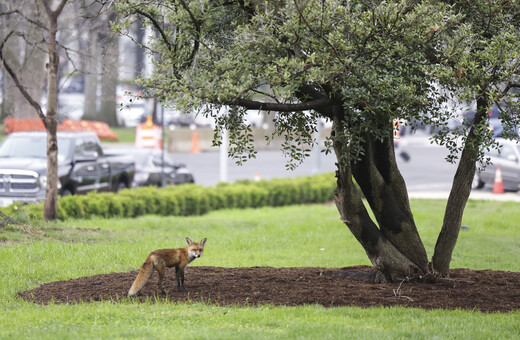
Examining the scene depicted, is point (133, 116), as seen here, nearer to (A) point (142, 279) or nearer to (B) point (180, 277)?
(B) point (180, 277)

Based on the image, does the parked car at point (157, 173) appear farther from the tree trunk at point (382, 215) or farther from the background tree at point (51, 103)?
the tree trunk at point (382, 215)

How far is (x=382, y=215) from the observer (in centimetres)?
898

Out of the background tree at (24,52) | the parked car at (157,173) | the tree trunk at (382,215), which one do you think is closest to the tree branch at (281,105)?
the tree trunk at (382,215)

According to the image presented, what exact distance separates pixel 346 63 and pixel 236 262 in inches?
181

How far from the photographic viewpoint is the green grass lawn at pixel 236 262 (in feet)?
20.8

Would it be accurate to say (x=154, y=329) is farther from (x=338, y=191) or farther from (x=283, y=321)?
(x=338, y=191)

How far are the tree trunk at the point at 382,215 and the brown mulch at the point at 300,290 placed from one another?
0.82 ft

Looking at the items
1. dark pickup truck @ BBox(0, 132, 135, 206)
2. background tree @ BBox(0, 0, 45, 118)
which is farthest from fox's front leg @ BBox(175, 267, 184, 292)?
dark pickup truck @ BBox(0, 132, 135, 206)

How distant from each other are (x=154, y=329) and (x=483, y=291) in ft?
13.2

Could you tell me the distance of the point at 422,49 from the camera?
7.80 meters

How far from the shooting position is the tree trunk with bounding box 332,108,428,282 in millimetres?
8680

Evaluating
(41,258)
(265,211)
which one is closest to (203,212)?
(265,211)

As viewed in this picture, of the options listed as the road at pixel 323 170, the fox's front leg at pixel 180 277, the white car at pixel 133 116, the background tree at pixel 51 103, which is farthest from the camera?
the white car at pixel 133 116

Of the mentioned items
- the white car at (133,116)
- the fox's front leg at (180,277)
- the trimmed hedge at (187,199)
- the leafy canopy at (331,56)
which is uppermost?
the white car at (133,116)
